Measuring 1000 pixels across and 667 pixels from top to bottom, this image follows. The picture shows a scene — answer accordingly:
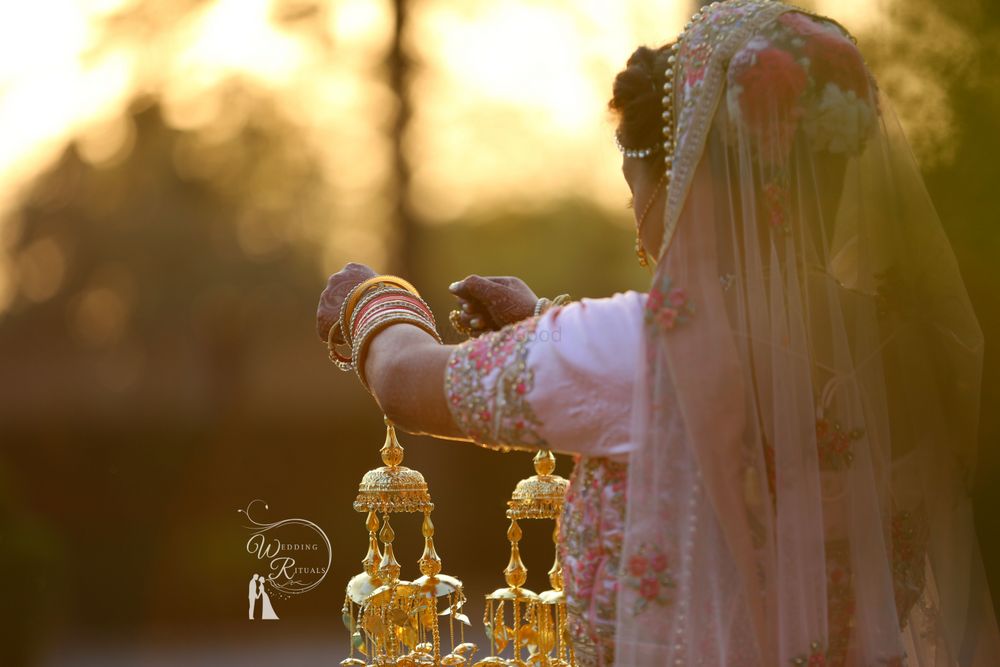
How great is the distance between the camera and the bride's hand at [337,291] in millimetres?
1343

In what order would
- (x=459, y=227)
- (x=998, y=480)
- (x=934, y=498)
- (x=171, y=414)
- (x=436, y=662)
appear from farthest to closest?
(x=171, y=414), (x=459, y=227), (x=998, y=480), (x=436, y=662), (x=934, y=498)

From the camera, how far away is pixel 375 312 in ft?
4.03

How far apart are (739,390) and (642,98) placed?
33 cm

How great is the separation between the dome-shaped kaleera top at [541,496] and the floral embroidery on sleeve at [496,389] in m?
0.58

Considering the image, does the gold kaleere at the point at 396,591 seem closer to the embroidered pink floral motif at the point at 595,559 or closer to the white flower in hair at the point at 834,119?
the embroidered pink floral motif at the point at 595,559

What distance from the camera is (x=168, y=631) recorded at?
156 inches

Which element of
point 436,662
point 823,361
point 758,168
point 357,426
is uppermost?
point 357,426

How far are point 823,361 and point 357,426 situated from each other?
2.67 m

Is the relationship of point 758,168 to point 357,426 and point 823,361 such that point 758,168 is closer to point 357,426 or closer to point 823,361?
point 823,361

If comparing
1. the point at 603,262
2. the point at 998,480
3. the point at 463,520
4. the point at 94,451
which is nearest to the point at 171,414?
the point at 94,451

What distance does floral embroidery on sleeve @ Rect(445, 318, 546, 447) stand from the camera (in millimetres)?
1057

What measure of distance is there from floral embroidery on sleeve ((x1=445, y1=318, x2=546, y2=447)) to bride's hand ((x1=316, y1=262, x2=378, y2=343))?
284 mm

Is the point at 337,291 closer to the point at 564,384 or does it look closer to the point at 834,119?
the point at 564,384

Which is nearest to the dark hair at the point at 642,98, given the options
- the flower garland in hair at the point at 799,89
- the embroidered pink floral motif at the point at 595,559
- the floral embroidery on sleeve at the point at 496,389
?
the flower garland in hair at the point at 799,89
